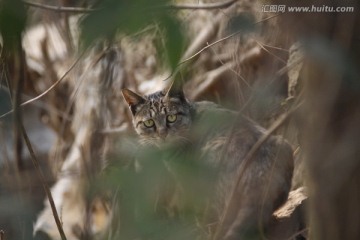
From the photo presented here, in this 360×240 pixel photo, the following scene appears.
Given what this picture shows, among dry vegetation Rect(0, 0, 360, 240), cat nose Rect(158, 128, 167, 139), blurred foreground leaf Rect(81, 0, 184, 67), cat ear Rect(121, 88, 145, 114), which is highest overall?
blurred foreground leaf Rect(81, 0, 184, 67)

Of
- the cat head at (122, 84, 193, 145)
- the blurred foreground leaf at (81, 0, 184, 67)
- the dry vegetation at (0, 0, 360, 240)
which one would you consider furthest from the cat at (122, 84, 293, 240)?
the blurred foreground leaf at (81, 0, 184, 67)

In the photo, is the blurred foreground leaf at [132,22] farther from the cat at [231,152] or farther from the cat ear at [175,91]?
the cat ear at [175,91]

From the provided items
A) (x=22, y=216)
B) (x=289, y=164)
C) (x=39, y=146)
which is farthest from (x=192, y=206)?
(x=39, y=146)

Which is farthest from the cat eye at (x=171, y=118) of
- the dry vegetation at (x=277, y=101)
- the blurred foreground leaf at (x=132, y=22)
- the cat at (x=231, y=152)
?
the blurred foreground leaf at (x=132, y=22)

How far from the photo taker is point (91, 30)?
114 centimetres

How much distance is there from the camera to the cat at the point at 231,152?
2927 millimetres

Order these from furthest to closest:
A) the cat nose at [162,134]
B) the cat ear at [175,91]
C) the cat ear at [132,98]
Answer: the cat ear at [132,98]
the cat ear at [175,91]
the cat nose at [162,134]

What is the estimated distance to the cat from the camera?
293cm

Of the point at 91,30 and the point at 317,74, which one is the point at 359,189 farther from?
the point at 91,30

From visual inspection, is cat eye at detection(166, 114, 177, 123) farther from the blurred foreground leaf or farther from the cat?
the blurred foreground leaf

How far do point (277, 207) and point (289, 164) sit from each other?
21 centimetres

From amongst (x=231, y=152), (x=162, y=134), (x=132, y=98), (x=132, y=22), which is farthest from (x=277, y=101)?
(x=132, y=22)

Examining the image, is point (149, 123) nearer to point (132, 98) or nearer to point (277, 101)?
point (132, 98)

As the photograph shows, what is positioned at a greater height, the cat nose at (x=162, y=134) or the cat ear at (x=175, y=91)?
the cat ear at (x=175, y=91)
